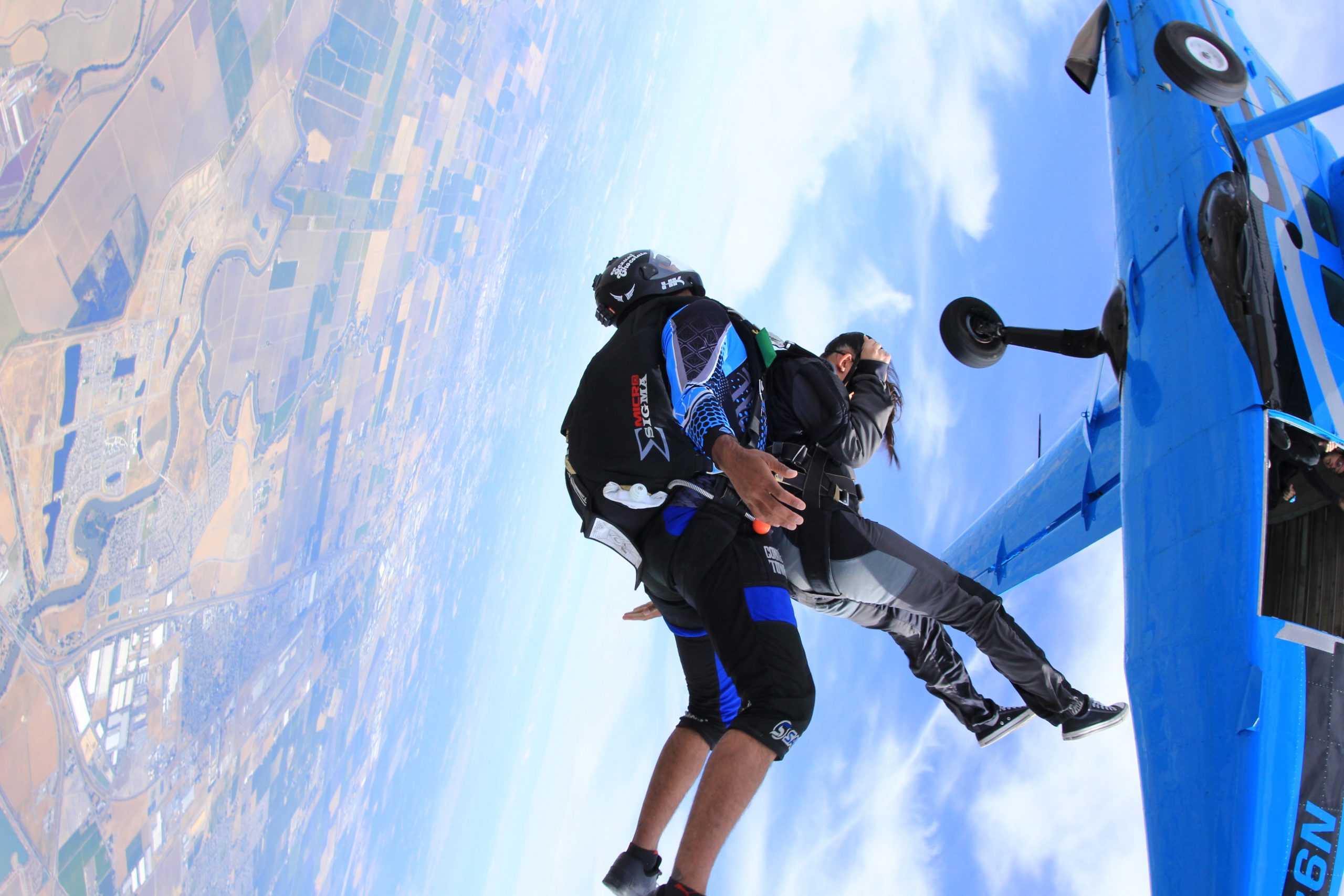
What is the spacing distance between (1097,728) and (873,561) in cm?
130

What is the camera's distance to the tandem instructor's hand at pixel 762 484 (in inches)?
77.4

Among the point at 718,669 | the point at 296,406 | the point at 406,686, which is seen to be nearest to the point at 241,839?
the point at 296,406

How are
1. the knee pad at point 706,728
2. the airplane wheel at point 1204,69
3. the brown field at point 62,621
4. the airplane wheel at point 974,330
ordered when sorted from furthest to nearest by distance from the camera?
the brown field at point 62,621 → the airplane wheel at point 974,330 → the airplane wheel at point 1204,69 → the knee pad at point 706,728

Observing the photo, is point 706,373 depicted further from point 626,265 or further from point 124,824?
point 124,824

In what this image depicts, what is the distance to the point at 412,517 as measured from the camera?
162 ft

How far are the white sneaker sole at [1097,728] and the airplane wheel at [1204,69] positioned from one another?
276cm

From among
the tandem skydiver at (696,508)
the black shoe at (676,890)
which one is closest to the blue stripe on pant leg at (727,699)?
the tandem skydiver at (696,508)

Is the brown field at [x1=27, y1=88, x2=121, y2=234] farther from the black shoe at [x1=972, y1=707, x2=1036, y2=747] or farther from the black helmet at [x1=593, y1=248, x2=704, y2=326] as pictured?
the black shoe at [x1=972, y1=707, x2=1036, y2=747]

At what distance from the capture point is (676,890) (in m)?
1.74

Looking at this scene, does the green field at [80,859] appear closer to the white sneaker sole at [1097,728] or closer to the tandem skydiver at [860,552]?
the tandem skydiver at [860,552]

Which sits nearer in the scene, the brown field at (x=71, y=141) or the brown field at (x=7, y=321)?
the brown field at (x=7, y=321)

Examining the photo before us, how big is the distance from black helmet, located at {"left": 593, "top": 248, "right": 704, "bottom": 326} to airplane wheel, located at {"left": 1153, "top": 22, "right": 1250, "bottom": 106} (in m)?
2.42

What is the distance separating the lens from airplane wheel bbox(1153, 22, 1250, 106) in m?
3.06

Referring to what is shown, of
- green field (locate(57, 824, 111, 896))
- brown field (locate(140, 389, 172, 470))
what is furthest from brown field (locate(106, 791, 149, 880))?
brown field (locate(140, 389, 172, 470))
